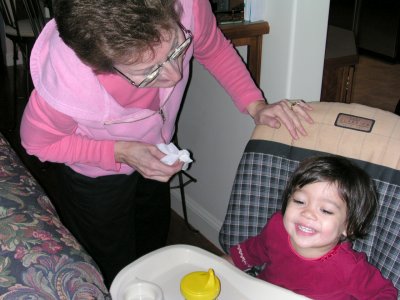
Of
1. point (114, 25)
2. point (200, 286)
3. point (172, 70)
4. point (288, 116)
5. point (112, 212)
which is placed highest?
point (114, 25)

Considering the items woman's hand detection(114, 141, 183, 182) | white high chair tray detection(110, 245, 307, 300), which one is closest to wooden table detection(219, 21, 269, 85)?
woman's hand detection(114, 141, 183, 182)

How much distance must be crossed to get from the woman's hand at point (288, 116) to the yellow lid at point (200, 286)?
1.30ft

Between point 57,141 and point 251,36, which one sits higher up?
point 251,36

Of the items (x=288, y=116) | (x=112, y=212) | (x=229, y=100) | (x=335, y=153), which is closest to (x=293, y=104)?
(x=288, y=116)

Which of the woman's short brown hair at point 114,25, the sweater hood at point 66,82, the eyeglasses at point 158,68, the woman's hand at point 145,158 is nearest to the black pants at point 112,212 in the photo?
the woman's hand at point 145,158

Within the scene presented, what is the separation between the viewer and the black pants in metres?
1.39

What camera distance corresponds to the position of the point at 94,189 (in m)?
1.38

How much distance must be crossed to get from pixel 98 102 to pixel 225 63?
41cm

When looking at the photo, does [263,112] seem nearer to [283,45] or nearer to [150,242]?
[283,45]

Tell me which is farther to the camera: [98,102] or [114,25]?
[98,102]

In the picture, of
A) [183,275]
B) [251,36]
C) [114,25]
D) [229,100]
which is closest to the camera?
[114,25]

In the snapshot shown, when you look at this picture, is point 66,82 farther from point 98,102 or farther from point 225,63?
point 225,63

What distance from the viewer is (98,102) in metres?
1.12

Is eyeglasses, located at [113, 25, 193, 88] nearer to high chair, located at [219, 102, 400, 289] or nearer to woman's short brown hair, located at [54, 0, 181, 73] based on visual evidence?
woman's short brown hair, located at [54, 0, 181, 73]
